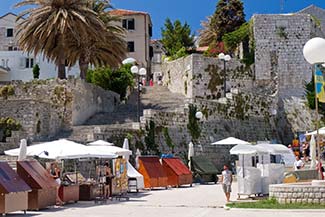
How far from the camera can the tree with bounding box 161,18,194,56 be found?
2175 inches

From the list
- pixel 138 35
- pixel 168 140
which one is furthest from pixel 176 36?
pixel 168 140

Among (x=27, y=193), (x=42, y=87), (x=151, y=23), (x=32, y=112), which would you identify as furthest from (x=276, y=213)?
(x=151, y=23)

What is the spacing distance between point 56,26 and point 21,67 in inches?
937

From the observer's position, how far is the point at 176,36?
5562 centimetres

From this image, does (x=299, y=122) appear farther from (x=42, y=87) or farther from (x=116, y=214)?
(x=116, y=214)

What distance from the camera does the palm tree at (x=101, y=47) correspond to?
113ft

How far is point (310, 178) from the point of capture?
69.7 ft

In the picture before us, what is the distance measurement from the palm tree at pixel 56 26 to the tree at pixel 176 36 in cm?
2172

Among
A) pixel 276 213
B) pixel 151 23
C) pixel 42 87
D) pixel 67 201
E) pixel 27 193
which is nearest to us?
pixel 276 213

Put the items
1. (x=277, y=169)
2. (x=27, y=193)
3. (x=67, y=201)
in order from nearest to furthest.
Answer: (x=27, y=193)
(x=67, y=201)
(x=277, y=169)

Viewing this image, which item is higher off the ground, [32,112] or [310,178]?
[32,112]

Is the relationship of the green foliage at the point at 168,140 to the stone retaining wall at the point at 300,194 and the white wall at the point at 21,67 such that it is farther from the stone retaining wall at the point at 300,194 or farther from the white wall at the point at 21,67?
the white wall at the point at 21,67

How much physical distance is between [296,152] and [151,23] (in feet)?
104

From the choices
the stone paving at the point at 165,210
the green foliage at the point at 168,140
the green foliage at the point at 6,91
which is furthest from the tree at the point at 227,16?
the stone paving at the point at 165,210
